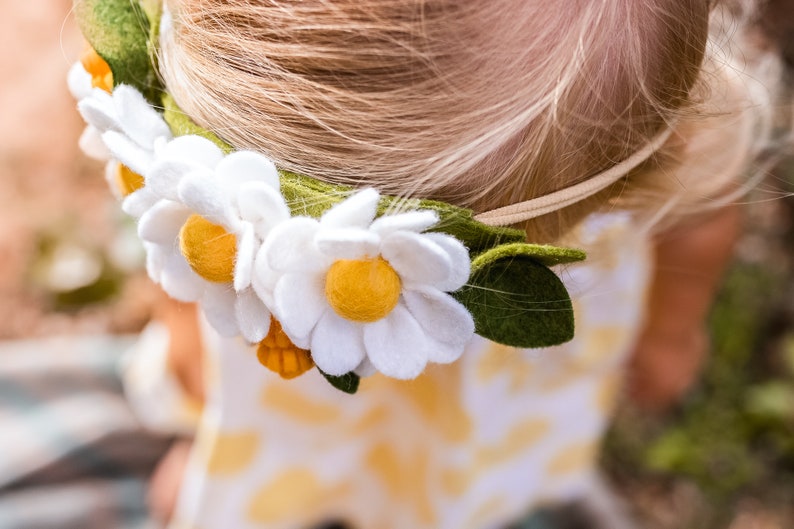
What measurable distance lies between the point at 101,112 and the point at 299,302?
20 cm

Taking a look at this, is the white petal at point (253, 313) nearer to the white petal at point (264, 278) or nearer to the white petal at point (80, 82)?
the white petal at point (264, 278)

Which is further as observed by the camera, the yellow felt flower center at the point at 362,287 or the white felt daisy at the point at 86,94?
the white felt daisy at the point at 86,94


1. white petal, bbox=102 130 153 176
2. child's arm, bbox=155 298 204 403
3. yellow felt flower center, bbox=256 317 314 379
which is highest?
white petal, bbox=102 130 153 176

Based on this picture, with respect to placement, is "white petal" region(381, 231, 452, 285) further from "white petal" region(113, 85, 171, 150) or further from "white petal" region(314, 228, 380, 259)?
"white petal" region(113, 85, 171, 150)

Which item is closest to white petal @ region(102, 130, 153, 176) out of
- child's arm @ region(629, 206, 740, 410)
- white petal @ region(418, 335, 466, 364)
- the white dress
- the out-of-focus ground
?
white petal @ region(418, 335, 466, 364)

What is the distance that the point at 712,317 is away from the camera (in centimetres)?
137

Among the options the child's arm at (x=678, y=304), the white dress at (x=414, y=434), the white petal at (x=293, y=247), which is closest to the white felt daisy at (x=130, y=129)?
the white petal at (x=293, y=247)

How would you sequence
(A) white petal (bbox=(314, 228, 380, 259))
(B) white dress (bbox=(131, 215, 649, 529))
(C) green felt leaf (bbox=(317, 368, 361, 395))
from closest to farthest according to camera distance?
(A) white petal (bbox=(314, 228, 380, 259))
(C) green felt leaf (bbox=(317, 368, 361, 395))
(B) white dress (bbox=(131, 215, 649, 529))

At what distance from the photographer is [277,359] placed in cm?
53

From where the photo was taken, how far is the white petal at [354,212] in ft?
1.43

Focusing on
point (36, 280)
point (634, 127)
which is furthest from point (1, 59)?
point (634, 127)

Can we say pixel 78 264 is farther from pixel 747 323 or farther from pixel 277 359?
pixel 747 323

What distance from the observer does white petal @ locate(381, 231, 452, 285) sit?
430 mm

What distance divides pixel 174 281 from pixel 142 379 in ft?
1.96
